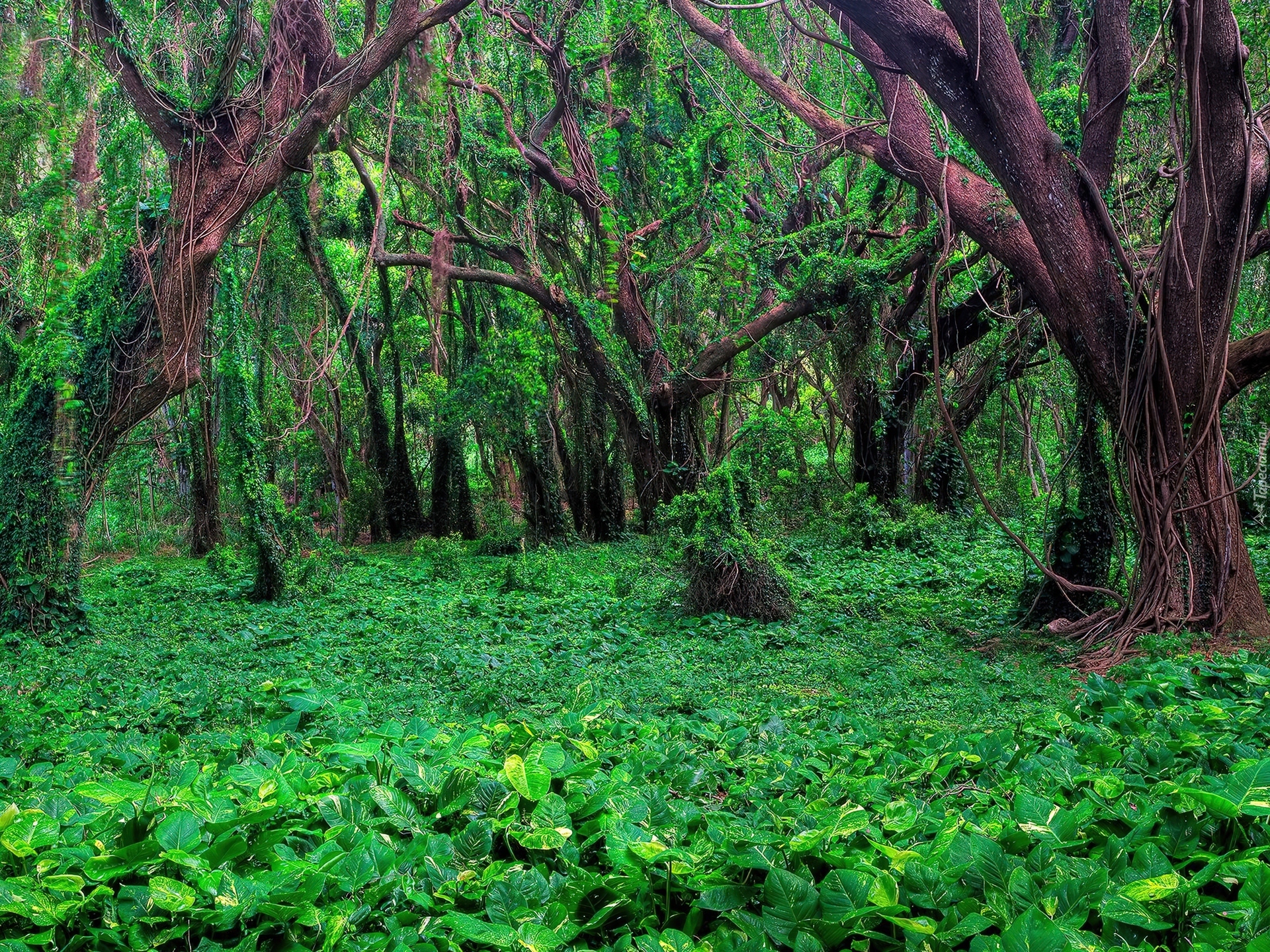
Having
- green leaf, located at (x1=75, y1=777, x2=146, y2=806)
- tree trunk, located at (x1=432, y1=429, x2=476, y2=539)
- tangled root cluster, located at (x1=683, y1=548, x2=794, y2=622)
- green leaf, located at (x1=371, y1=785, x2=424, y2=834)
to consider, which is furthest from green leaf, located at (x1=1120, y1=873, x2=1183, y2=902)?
tree trunk, located at (x1=432, y1=429, x2=476, y2=539)

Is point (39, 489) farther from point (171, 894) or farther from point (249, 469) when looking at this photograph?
point (171, 894)

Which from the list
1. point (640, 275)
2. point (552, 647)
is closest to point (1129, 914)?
point (552, 647)

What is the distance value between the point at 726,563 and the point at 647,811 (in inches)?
206

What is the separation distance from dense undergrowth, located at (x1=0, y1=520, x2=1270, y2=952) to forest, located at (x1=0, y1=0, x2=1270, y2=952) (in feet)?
0.05

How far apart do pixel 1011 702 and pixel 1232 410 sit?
6381mm

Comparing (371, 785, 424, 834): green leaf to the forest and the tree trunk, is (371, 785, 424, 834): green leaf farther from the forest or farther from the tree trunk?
the tree trunk

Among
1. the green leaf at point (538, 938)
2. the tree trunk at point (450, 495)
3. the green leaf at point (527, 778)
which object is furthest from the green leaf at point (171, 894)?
the tree trunk at point (450, 495)

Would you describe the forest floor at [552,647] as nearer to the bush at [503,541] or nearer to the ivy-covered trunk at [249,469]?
the ivy-covered trunk at [249,469]

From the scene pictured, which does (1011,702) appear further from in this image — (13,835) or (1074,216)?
(13,835)

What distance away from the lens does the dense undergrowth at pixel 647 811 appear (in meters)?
1.72

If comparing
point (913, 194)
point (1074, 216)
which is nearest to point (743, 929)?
point (1074, 216)

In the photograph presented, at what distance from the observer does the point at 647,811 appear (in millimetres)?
2223

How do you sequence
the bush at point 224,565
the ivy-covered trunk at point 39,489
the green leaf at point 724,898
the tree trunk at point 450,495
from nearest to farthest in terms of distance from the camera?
the green leaf at point 724,898
the ivy-covered trunk at point 39,489
the bush at point 224,565
the tree trunk at point 450,495

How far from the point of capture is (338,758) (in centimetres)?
275
